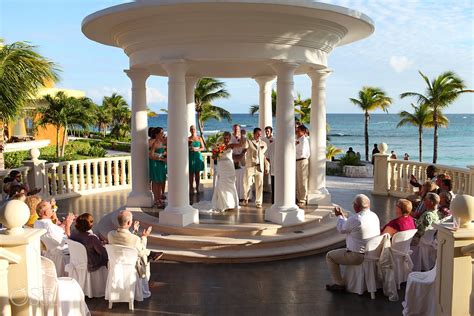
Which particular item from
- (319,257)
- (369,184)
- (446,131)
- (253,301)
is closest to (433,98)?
(369,184)

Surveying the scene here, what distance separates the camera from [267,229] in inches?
337

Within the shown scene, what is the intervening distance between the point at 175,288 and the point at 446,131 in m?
104

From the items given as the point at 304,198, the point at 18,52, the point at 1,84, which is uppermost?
the point at 18,52

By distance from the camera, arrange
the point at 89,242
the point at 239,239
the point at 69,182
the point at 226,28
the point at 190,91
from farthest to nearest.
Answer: the point at 69,182 → the point at 190,91 → the point at 239,239 → the point at 226,28 → the point at 89,242

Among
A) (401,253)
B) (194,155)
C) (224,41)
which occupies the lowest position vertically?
(401,253)

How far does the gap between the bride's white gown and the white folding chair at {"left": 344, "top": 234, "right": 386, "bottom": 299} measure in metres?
3.84

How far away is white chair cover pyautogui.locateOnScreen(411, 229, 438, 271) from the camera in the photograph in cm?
719

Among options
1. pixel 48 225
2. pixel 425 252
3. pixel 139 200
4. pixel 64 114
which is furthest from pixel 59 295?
pixel 64 114

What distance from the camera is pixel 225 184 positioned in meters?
9.93

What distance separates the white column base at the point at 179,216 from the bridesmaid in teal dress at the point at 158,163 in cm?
183

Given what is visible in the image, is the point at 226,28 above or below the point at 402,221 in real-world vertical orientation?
above

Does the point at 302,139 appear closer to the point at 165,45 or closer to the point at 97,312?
the point at 165,45

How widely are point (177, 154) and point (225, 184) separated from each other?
5.21ft

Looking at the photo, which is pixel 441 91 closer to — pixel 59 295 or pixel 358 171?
pixel 358 171
